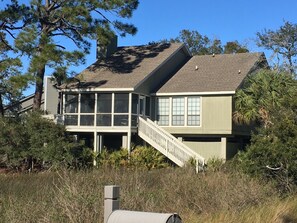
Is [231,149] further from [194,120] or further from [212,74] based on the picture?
[212,74]

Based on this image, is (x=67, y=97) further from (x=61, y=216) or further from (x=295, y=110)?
(x=61, y=216)

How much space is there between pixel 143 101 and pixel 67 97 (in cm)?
511

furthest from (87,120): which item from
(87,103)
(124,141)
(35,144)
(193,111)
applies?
(193,111)

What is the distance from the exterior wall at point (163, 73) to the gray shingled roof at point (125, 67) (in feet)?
1.62

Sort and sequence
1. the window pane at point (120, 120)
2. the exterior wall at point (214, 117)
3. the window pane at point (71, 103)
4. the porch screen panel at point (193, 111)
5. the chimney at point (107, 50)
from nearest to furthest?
the exterior wall at point (214, 117) < the window pane at point (120, 120) < the porch screen panel at point (193, 111) < the window pane at point (71, 103) < the chimney at point (107, 50)

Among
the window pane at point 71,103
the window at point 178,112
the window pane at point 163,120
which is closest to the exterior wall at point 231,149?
the window at point 178,112

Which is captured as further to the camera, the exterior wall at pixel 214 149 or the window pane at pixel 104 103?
the window pane at pixel 104 103

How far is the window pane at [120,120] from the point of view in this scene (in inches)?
1227

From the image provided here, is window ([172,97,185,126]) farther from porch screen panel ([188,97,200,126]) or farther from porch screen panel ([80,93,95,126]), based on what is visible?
porch screen panel ([80,93,95,126])

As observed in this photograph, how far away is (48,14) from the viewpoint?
107 feet

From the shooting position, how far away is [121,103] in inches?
1247

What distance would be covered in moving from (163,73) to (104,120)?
5.97 metres

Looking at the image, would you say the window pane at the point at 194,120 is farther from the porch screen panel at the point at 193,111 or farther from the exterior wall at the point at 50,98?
the exterior wall at the point at 50,98

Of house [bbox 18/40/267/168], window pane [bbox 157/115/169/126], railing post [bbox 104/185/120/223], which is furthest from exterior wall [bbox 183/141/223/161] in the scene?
railing post [bbox 104/185/120/223]
